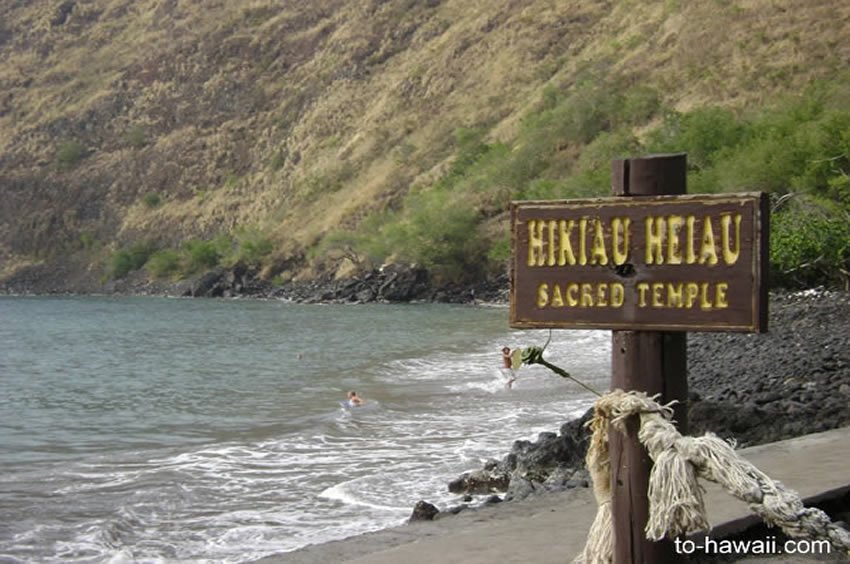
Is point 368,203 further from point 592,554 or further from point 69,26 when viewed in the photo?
point 592,554

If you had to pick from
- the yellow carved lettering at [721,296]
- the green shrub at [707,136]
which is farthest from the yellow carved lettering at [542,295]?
the green shrub at [707,136]

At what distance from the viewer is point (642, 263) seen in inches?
183

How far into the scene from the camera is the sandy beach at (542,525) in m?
6.29

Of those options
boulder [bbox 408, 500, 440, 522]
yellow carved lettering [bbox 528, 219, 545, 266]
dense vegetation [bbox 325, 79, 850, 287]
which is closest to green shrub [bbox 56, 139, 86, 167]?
dense vegetation [bbox 325, 79, 850, 287]

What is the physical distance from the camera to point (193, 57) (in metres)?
104

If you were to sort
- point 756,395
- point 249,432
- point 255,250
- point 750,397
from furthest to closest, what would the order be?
point 255,250 → point 249,432 → point 756,395 → point 750,397

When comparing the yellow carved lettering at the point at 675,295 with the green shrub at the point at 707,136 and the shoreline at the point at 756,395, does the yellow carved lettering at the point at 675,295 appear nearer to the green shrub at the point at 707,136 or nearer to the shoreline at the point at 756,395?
the shoreline at the point at 756,395

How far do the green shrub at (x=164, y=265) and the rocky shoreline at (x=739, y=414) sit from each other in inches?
2750

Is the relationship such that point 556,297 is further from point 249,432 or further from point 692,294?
point 249,432

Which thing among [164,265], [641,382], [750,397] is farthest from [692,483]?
[164,265]

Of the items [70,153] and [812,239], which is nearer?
[812,239]

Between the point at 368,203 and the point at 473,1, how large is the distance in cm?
2498

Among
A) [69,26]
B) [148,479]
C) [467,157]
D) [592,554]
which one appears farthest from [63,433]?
[69,26]

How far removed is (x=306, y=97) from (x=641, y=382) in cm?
9300
